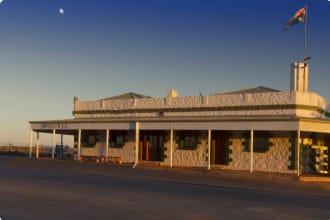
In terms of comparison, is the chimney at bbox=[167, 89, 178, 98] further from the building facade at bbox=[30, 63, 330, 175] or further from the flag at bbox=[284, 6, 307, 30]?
the flag at bbox=[284, 6, 307, 30]

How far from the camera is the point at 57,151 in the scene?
4419 centimetres

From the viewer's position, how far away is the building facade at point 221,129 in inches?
1027

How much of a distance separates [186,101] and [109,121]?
15.5 ft

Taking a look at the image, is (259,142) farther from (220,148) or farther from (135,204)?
(135,204)

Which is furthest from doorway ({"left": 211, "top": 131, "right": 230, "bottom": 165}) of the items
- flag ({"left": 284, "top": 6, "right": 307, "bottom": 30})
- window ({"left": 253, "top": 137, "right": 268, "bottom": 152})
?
flag ({"left": 284, "top": 6, "right": 307, "bottom": 30})

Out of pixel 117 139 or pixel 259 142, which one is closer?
pixel 259 142

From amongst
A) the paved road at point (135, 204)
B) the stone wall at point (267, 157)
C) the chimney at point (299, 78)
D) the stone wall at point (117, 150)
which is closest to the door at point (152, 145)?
the stone wall at point (117, 150)

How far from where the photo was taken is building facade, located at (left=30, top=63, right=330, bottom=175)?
85.6 ft

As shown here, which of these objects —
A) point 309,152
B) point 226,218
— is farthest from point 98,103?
point 226,218

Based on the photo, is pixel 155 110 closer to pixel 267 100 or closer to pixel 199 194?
pixel 267 100

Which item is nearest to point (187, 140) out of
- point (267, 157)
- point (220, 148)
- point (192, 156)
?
point (192, 156)

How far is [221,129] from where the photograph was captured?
2606 cm

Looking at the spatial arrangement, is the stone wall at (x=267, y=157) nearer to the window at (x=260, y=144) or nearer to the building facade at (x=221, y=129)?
the building facade at (x=221, y=129)

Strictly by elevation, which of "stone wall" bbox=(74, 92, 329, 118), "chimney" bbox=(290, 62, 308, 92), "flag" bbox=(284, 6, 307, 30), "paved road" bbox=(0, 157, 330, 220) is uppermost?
"flag" bbox=(284, 6, 307, 30)
